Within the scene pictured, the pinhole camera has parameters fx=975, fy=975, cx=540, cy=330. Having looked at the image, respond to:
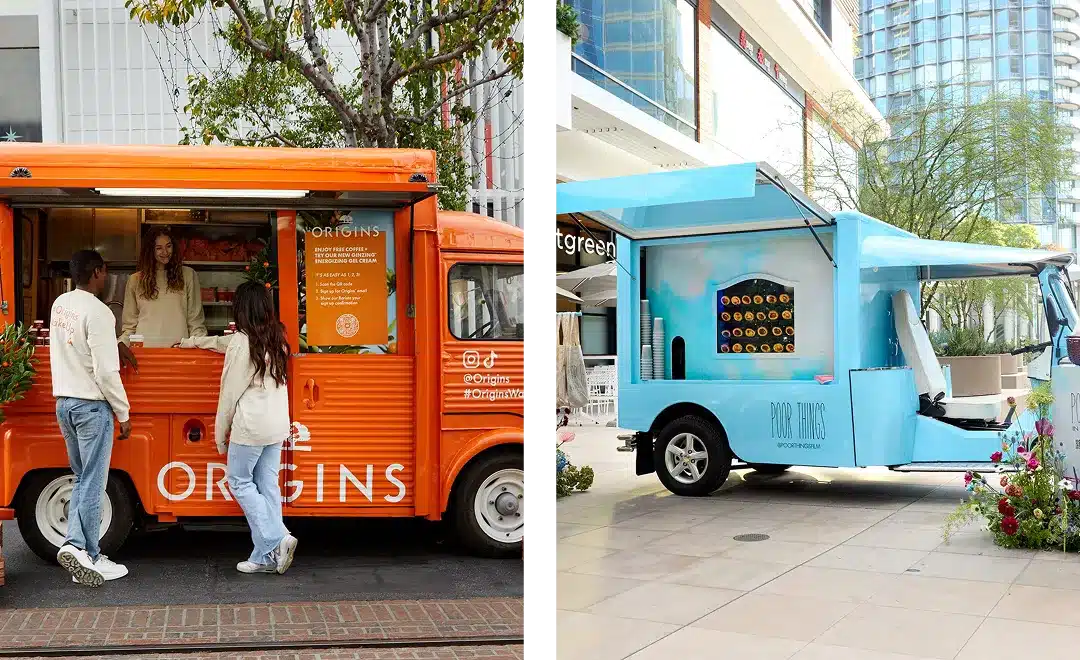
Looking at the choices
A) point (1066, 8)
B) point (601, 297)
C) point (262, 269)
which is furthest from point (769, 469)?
point (262, 269)

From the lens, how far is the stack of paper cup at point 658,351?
6559 mm

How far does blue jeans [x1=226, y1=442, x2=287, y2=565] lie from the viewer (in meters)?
3.90

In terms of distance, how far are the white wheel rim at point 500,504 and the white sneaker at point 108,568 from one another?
1460 mm

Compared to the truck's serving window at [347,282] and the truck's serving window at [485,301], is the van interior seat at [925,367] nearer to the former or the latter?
the truck's serving window at [485,301]

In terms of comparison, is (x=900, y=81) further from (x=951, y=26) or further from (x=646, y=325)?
(x=646, y=325)

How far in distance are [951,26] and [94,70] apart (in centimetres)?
419

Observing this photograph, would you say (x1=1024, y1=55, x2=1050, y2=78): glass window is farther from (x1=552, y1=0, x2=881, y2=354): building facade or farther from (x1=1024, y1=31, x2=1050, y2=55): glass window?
(x1=552, y1=0, x2=881, y2=354): building facade

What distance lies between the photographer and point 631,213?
640 cm

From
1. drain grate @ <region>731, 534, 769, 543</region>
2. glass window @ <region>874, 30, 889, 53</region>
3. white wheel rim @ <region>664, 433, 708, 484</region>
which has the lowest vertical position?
drain grate @ <region>731, 534, 769, 543</region>

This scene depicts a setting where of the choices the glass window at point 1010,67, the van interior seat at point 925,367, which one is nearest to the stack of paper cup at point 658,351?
the van interior seat at point 925,367

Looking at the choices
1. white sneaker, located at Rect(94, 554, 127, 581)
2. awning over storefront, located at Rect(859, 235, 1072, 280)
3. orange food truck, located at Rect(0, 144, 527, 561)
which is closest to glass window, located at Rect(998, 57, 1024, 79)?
awning over storefront, located at Rect(859, 235, 1072, 280)

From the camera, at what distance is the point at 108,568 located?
154 inches

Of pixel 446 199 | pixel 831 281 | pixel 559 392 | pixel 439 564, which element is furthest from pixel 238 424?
pixel 831 281

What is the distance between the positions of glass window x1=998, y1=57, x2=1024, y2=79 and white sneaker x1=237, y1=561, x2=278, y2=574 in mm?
4160
